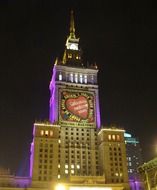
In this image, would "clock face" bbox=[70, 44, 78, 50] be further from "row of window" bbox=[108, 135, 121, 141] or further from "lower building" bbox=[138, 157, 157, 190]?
"lower building" bbox=[138, 157, 157, 190]

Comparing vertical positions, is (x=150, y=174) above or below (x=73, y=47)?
below

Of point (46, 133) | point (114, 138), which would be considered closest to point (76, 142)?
point (46, 133)

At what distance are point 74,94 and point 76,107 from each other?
23.2 feet

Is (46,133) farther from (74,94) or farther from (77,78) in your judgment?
(77,78)

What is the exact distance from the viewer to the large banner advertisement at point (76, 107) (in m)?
137

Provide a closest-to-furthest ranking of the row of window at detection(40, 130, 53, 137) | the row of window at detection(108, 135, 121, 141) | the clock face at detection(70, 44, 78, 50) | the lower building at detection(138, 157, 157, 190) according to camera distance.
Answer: the lower building at detection(138, 157, 157, 190) → the row of window at detection(40, 130, 53, 137) → the row of window at detection(108, 135, 121, 141) → the clock face at detection(70, 44, 78, 50)

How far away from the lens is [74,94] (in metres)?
143

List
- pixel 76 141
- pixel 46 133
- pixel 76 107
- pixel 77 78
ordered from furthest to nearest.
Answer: pixel 77 78
pixel 76 107
pixel 76 141
pixel 46 133

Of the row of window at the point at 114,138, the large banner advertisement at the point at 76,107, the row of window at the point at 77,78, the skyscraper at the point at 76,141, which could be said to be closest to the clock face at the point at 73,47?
the skyscraper at the point at 76,141

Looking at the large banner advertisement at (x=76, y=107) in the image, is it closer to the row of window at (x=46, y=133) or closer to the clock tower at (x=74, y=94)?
the clock tower at (x=74, y=94)

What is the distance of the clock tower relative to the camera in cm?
13738

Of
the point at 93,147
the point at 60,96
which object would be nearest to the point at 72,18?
the point at 60,96

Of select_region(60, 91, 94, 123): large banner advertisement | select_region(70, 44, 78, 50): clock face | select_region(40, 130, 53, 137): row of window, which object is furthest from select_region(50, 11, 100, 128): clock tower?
select_region(70, 44, 78, 50): clock face

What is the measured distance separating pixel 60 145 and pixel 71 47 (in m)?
63.1
